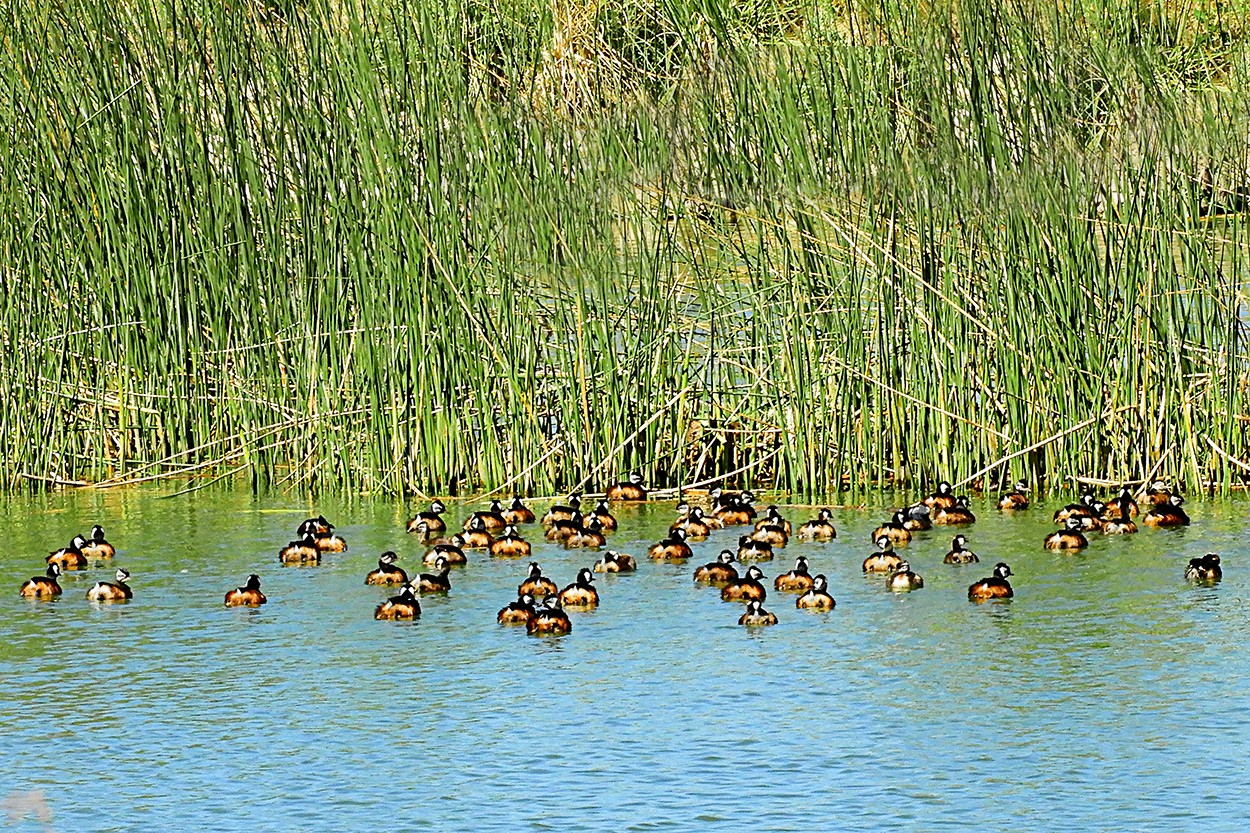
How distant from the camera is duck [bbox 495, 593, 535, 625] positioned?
8.32m

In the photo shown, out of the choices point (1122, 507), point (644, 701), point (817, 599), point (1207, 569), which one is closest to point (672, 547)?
point (817, 599)

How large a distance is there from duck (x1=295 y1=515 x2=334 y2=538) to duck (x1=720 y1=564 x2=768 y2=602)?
6.69ft

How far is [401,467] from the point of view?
11359mm

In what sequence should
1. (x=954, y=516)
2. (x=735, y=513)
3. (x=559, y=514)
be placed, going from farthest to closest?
(x=735, y=513) < (x=559, y=514) < (x=954, y=516)

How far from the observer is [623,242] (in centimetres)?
1085

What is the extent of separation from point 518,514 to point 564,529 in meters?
0.59

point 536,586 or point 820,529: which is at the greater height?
point 820,529

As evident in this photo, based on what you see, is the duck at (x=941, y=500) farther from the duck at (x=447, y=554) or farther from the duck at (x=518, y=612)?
the duck at (x=518, y=612)

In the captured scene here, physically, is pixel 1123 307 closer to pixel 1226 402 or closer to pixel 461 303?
pixel 1226 402

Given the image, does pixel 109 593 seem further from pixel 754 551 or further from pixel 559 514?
pixel 754 551

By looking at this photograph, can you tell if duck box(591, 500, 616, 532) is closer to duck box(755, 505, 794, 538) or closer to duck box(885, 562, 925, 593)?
duck box(755, 505, 794, 538)

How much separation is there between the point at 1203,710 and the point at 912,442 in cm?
419

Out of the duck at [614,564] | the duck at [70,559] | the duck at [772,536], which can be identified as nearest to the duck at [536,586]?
the duck at [614,564]

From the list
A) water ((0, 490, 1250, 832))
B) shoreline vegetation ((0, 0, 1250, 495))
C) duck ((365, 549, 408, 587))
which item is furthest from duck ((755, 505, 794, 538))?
duck ((365, 549, 408, 587))
